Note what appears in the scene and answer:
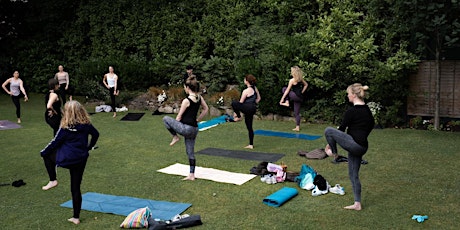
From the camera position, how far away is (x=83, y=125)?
277 inches

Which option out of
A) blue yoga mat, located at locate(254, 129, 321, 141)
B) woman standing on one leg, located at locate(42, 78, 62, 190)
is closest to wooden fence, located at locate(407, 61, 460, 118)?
blue yoga mat, located at locate(254, 129, 321, 141)

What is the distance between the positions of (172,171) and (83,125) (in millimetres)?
3264

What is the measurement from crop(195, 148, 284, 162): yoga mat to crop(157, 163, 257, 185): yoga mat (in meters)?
1.29

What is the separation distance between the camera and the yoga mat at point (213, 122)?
15.3m

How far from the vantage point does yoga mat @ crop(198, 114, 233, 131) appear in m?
15.3

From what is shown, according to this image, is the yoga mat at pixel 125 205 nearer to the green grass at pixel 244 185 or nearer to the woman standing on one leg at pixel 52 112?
the green grass at pixel 244 185

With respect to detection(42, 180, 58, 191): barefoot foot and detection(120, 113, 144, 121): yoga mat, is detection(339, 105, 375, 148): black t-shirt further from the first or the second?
detection(120, 113, 144, 121): yoga mat

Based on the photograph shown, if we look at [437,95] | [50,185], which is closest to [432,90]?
[437,95]

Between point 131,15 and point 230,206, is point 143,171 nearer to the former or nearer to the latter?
point 230,206

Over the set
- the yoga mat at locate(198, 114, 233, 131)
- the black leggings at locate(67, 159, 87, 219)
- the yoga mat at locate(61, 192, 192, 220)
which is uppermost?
the black leggings at locate(67, 159, 87, 219)

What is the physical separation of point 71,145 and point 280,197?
11.0 feet

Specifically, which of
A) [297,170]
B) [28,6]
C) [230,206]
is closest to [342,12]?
[297,170]

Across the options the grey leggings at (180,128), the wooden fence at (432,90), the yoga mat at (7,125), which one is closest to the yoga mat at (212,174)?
the grey leggings at (180,128)

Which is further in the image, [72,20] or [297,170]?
[72,20]
